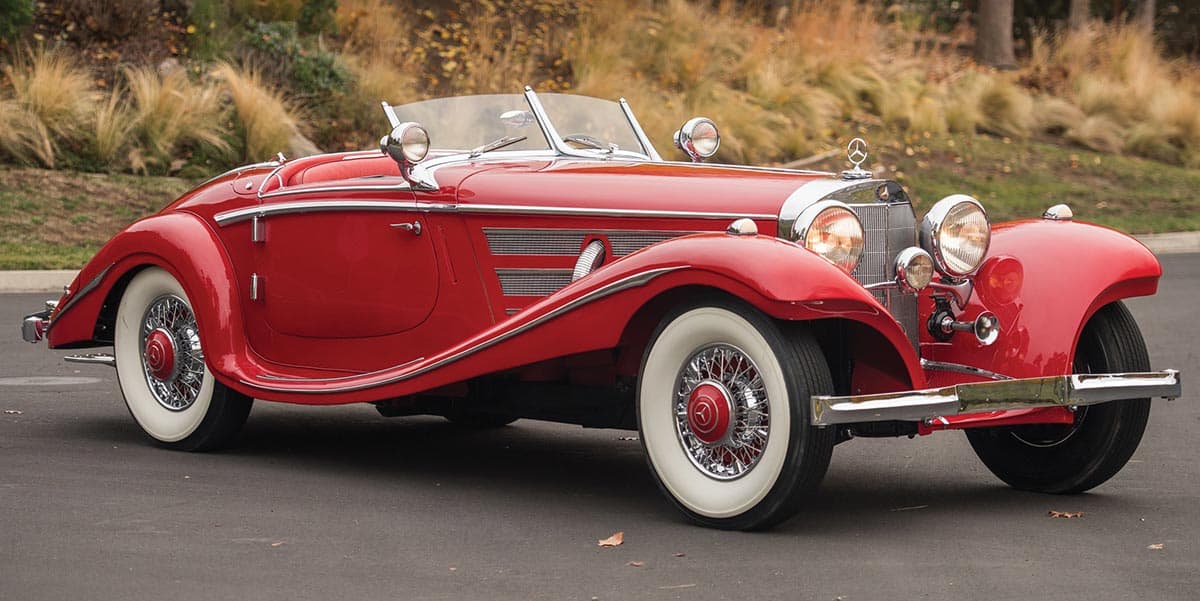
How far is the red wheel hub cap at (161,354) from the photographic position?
7.05 m

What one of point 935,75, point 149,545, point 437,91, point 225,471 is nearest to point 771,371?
A: point 149,545

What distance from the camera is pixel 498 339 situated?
19.0 feet

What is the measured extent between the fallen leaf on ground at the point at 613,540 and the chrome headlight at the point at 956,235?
58.5 inches

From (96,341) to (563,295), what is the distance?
2877mm

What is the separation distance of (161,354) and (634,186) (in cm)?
239

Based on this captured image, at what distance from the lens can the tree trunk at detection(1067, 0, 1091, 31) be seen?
26812 millimetres

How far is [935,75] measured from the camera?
79.0ft

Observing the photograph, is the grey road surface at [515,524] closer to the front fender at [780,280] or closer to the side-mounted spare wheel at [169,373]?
the side-mounted spare wheel at [169,373]

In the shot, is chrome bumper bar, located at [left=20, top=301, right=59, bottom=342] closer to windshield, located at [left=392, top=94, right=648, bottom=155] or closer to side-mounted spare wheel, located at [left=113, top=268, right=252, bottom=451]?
side-mounted spare wheel, located at [left=113, top=268, right=252, bottom=451]

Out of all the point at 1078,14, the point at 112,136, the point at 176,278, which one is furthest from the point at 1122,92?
the point at 176,278

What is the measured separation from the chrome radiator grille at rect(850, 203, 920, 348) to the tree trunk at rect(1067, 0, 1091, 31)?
22.1 m

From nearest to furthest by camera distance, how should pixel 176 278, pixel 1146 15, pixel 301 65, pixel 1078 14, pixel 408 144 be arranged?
pixel 408 144, pixel 176 278, pixel 301 65, pixel 1078 14, pixel 1146 15

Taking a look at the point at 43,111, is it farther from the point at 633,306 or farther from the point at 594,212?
the point at 633,306

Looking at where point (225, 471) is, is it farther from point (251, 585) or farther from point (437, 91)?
point (437, 91)
